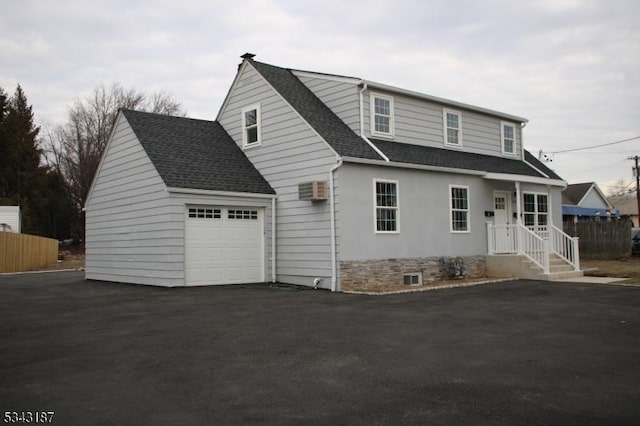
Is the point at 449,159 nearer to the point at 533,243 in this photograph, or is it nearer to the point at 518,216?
the point at 518,216

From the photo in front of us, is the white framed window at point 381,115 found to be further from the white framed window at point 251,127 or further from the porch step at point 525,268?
the porch step at point 525,268

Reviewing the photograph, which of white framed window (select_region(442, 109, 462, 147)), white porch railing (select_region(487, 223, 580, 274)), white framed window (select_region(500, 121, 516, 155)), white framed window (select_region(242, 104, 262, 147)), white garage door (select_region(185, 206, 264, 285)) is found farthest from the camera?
white framed window (select_region(500, 121, 516, 155))

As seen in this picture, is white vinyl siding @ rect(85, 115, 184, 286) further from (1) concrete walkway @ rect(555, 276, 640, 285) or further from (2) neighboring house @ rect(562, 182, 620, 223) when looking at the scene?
(2) neighboring house @ rect(562, 182, 620, 223)

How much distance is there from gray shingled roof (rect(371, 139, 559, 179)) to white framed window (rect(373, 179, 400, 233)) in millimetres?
778

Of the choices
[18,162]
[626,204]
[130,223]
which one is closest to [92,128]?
[18,162]

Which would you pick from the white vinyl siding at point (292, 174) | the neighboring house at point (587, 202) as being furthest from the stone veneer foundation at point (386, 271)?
the neighboring house at point (587, 202)

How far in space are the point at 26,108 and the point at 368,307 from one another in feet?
151

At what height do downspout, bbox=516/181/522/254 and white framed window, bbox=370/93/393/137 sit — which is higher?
white framed window, bbox=370/93/393/137

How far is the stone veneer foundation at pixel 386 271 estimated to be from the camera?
14.6 meters

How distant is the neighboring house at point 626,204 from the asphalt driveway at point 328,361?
66.2m

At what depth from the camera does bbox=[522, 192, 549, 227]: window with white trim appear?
19.8 metres

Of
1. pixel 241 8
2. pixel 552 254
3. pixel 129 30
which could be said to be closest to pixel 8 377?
pixel 241 8

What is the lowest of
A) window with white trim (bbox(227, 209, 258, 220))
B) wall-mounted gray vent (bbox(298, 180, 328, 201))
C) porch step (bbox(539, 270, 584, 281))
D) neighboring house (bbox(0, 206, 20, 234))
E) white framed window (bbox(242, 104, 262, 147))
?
porch step (bbox(539, 270, 584, 281))

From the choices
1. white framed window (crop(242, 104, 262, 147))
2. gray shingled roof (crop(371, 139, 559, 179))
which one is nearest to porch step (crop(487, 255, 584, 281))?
gray shingled roof (crop(371, 139, 559, 179))
